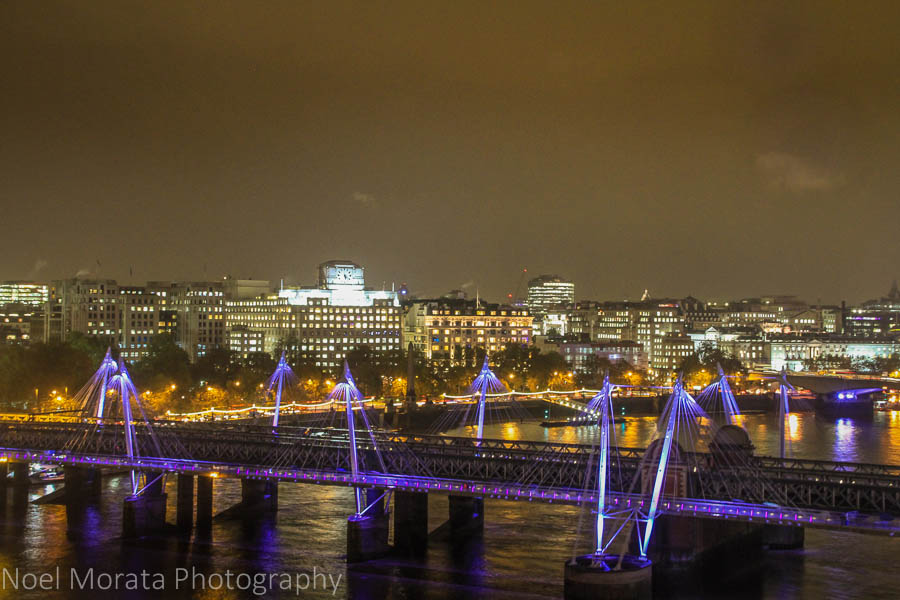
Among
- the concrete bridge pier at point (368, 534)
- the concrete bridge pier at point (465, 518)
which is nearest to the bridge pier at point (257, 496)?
the concrete bridge pier at point (465, 518)

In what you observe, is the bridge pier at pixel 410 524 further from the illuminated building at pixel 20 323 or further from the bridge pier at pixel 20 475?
the illuminated building at pixel 20 323

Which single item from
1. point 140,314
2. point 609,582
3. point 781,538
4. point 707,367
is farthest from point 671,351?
point 609,582

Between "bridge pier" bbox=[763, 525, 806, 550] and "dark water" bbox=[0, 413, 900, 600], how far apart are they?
48cm

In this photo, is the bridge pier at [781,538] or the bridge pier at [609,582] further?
the bridge pier at [781,538]

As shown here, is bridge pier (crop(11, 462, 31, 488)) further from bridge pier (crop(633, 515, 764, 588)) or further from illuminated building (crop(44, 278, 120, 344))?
illuminated building (crop(44, 278, 120, 344))

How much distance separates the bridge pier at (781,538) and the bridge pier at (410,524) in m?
11.2

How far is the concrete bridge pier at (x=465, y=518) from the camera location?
38.5m

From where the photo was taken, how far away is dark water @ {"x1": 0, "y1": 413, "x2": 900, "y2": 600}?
104 ft

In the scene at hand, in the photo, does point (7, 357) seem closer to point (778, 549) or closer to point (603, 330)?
point (778, 549)

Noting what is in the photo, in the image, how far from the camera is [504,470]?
1394 inches

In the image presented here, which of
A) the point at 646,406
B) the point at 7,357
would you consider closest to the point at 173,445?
the point at 7,357

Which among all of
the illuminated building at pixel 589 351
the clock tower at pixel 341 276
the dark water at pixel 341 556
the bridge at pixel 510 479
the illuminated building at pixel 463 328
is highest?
the clock tower at pixel 341 276

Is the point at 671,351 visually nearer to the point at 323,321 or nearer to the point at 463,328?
the point at 463,328

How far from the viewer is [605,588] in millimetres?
27594
